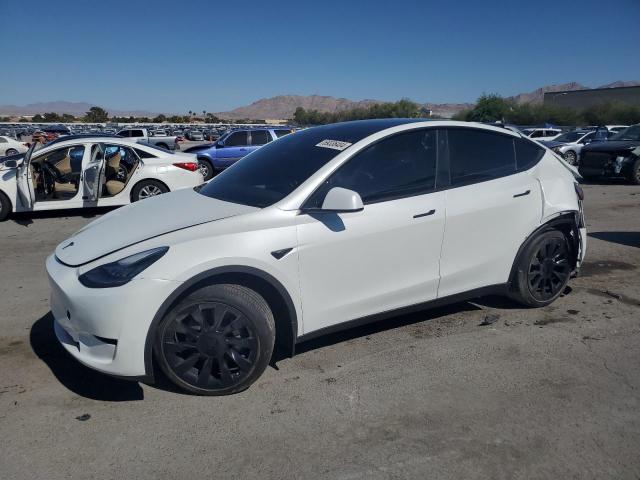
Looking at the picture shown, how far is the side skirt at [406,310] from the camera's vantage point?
11.4ft

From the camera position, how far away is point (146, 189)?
375 inches

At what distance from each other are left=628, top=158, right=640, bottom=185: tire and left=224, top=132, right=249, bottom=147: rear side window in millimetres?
11747

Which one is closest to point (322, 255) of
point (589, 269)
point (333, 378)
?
point (333, 378)

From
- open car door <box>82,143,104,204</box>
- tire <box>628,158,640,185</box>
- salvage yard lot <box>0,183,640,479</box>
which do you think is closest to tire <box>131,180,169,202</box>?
open car door <box>82,143,104,204</box>

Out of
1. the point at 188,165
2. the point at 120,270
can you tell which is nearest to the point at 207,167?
the point at 188,165

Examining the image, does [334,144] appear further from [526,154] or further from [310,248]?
[526,154]

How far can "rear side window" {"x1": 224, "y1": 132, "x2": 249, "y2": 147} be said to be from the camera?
17.9 meters

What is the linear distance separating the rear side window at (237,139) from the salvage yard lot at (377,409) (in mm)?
13979

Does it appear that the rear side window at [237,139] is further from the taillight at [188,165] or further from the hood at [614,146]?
the hood at [614,146]

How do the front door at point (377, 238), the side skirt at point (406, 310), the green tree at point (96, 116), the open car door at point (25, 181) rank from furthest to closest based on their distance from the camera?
the green tree at point (96, 116), the open car door at point (25, 181), the side skirt at point (406, 310), the front door at point (377, 238)

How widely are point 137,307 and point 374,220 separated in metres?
1.61

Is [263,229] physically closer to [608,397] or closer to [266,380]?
[266,380]

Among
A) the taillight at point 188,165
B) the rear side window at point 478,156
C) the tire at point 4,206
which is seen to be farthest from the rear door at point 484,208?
the tire at point 4,206

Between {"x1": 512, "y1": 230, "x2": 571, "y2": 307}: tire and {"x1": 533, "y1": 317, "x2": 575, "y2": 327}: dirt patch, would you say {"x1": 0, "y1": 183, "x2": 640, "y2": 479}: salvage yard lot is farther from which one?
{"x1": 512, "y1": 230, "x2": 571, "y2": 307}: tire
